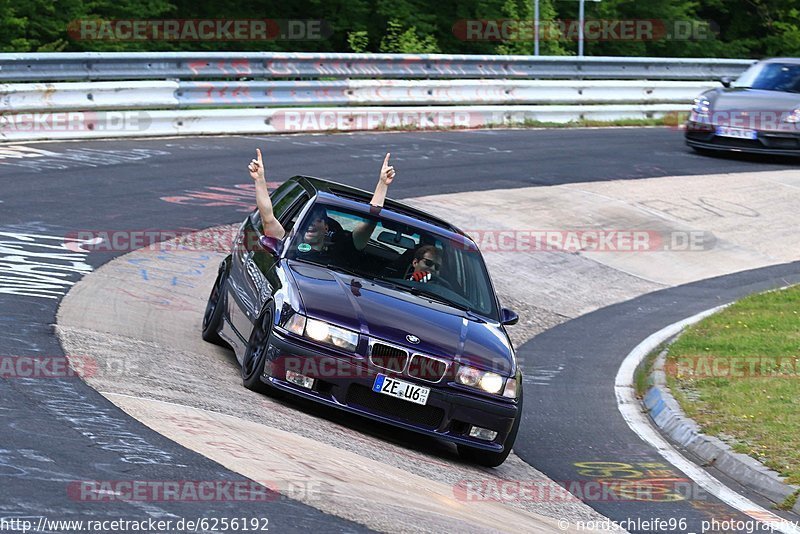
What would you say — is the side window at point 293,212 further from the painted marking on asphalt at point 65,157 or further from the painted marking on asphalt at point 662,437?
the painted marking on asphalt at point 65,157

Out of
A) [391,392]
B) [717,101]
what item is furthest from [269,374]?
[717,101]

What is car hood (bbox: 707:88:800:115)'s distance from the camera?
2225 centimetres

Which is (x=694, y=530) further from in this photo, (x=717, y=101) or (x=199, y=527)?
(x=717, y=101)

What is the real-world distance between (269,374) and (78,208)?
6785mm

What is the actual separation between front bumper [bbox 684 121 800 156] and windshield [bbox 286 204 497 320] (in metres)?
14.0

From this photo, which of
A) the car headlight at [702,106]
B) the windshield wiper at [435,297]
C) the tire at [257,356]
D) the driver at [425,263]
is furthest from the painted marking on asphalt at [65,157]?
the car headlight at [702,106]

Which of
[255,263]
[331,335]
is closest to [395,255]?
[255,263]

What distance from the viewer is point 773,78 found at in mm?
23562

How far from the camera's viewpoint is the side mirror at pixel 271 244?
9234mm

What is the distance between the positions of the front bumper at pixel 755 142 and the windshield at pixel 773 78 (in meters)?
1.03

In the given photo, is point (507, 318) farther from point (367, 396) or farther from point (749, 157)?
point (749, 157)

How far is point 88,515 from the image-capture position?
5.41 meters

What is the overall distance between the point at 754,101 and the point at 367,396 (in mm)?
15998

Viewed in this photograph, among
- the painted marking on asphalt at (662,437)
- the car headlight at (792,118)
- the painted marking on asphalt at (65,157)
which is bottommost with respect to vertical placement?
the painted marking on asphalt at (662,437)
